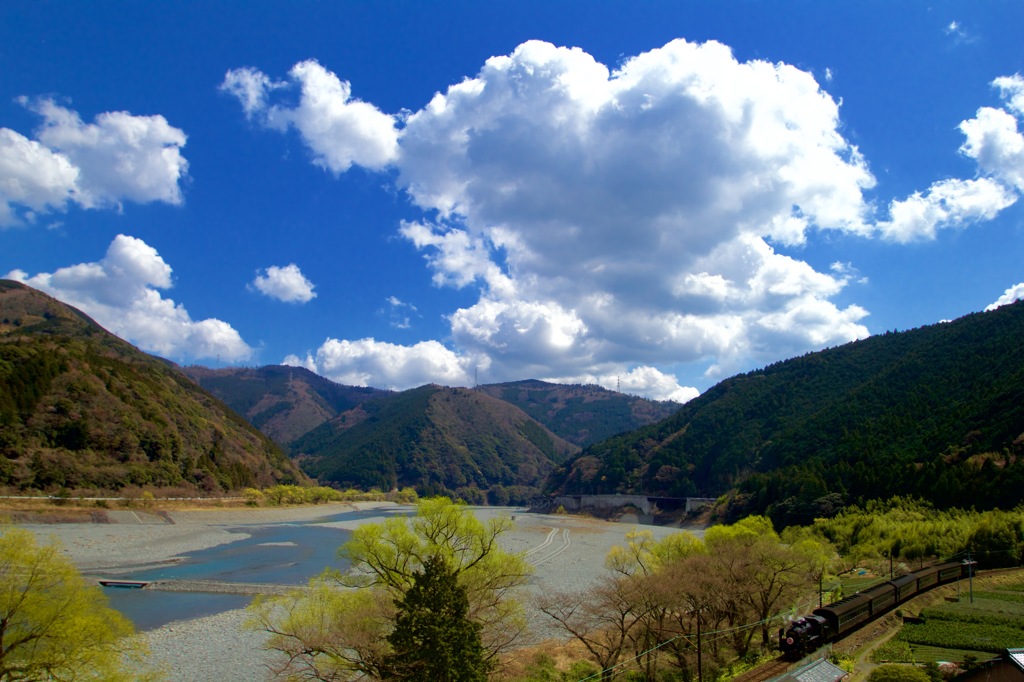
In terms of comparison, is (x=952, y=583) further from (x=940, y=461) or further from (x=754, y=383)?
(x=754, y=383)

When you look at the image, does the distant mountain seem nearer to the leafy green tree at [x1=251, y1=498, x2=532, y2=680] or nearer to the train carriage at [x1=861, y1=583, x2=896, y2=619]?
the leafy green tree at [x1=251, y1=498, x2=532, y2=680]

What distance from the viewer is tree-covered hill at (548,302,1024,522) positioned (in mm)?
68438

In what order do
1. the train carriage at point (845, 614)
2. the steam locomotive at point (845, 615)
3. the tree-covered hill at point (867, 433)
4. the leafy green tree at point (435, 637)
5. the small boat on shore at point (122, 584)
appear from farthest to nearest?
the tree-covered hill at point (867, 433)
the small boat on shore at point (122, 584)
the train carriage at point (845, 614)
the steam locomotive at point (845, 615)
the leafy green tree at point (435, 637)

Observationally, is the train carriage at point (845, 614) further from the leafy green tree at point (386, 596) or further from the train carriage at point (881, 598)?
the leafy green tree at point (386, 596)

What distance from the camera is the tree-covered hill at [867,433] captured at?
68438mm

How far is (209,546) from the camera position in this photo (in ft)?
245

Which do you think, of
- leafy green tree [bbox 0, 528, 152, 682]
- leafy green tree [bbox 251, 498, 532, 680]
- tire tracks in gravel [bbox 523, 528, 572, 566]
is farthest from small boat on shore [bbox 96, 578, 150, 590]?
tire tracks in gravel [bbox 523, 528, 572, 566]

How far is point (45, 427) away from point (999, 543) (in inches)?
5092

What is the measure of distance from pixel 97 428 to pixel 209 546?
52386 mm

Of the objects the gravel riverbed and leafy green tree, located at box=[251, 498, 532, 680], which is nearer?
leafy green tree, located at box=[251, 498, 532, 680]

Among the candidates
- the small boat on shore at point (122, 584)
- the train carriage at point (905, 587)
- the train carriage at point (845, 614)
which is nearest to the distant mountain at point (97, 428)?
the small boat on shore at point (122, 584)

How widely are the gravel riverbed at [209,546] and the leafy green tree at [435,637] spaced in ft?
42.1

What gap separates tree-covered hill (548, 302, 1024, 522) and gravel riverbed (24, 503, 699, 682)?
121 feet

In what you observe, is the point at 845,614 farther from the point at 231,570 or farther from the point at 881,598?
the point at 231,570
